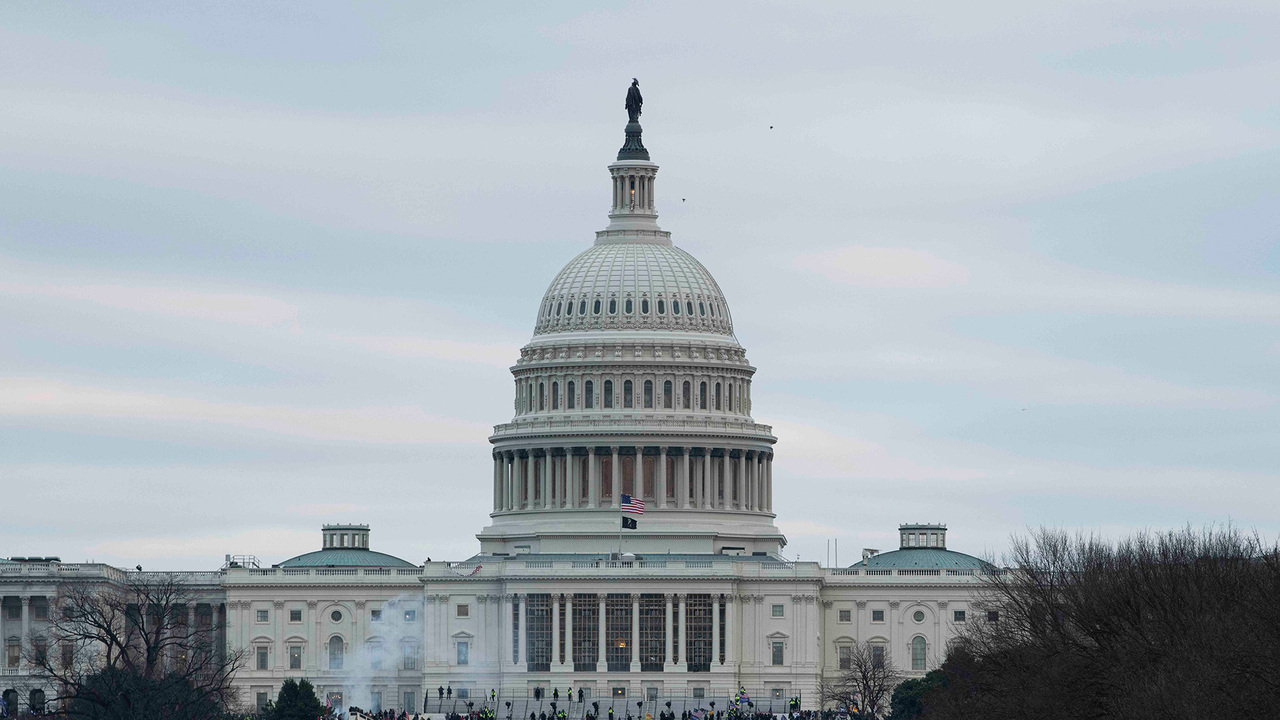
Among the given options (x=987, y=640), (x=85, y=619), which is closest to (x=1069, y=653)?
(x=987, y=640)

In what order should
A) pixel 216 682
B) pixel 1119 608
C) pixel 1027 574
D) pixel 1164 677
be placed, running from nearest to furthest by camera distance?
pixel 1164 677 → pixel 1119 608 → pixel 1027 574 → pixel 216 682

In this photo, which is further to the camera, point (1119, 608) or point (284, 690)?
point (284, 690)

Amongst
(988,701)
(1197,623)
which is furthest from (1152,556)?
(1197,623)

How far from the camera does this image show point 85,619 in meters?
188

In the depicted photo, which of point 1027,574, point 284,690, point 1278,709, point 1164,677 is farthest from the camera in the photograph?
point 284,690

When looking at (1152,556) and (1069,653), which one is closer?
(1069,653)

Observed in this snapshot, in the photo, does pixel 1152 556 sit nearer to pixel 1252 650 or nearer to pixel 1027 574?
pixel 1027 574

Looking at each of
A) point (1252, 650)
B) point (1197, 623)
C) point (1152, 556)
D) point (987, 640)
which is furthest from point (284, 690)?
point (1252, 650)

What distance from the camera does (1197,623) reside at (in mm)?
131250

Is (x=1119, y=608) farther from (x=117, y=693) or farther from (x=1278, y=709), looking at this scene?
(x=117, y=693)

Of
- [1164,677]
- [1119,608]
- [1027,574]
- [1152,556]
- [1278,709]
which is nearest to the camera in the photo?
[1278,709]

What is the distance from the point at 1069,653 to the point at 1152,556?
13719mm

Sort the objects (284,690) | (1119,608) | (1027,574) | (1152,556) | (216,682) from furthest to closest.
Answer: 1. (216,682)
2. (284,690)
3. (1027,574)
4. (1152,556)
5. (1119,608)

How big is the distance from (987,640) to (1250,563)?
1760 inches
